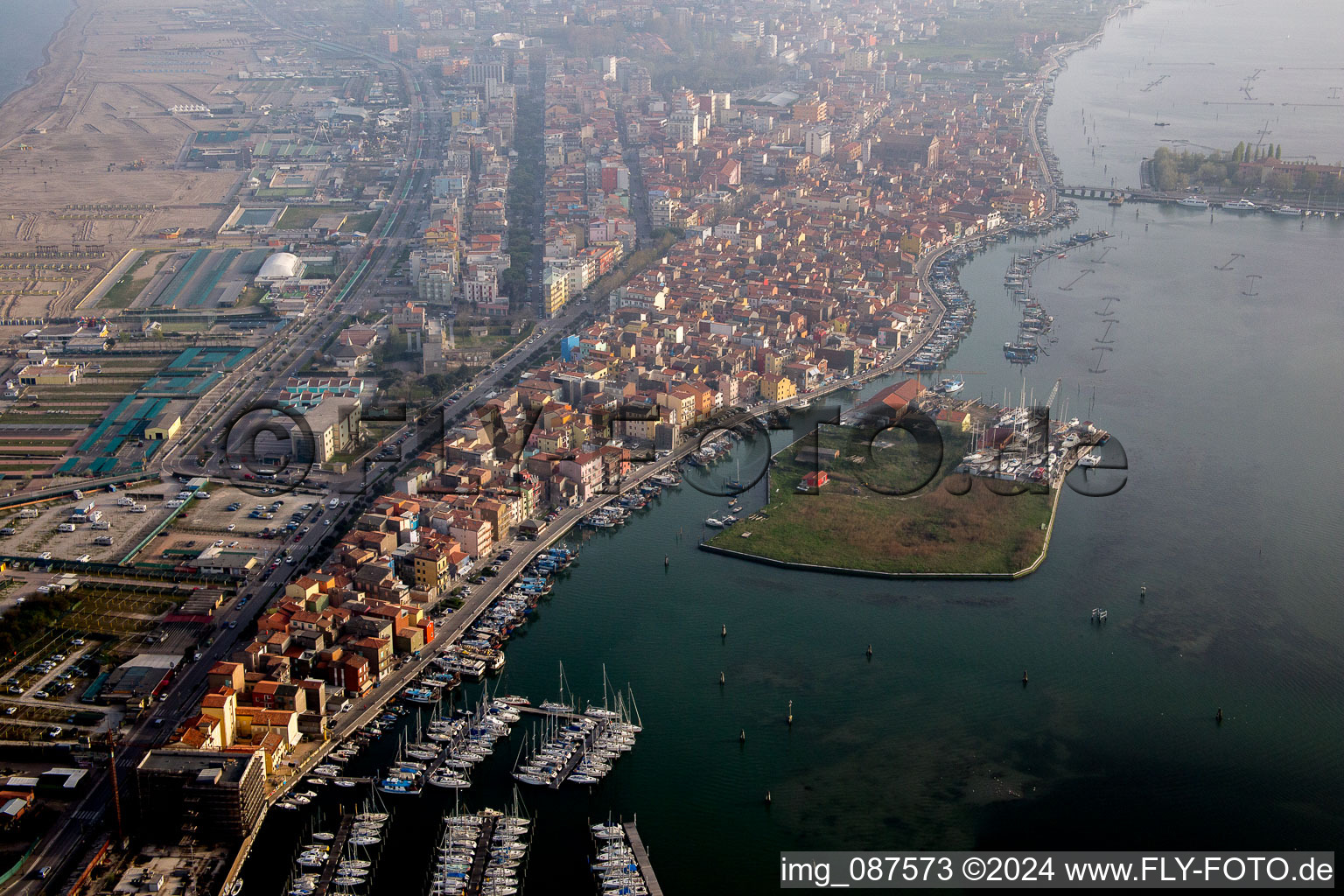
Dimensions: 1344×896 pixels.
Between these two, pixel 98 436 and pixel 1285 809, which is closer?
pixel 1285 809

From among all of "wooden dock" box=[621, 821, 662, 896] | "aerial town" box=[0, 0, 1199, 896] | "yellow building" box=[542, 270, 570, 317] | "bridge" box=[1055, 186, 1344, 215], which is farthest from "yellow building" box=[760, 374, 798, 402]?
"bridge" box=[1055, 186, 1344, 215]

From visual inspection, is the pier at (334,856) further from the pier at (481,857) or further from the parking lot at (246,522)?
the parking lot at (246,522)

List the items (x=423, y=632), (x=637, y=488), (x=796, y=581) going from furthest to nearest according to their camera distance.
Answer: (x=637, y=488) < (x=796, y=581) < (x=423, y=632)

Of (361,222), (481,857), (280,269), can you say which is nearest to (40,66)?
(361,222)

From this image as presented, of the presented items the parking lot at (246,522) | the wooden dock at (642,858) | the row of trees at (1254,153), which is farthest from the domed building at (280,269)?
the row of trees at (1254,153)

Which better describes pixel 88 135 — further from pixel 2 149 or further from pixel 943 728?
pixel 943 728

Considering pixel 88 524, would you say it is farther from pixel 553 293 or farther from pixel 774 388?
pixel 553 293

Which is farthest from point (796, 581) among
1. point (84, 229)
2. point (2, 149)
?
point (2, 149)
